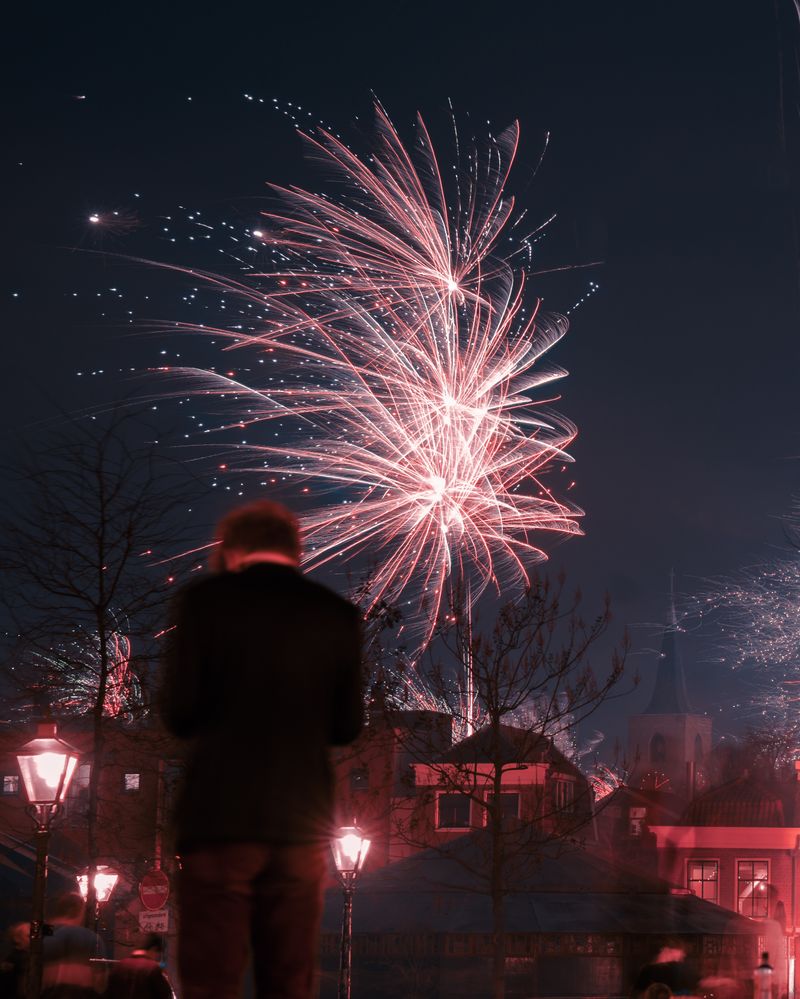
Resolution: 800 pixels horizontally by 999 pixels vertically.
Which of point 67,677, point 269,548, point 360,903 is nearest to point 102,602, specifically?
point 67,677

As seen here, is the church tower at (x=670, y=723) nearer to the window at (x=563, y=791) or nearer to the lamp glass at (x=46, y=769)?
the window at (x=563, y=791)

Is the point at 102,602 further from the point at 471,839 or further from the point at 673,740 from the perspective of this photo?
the point at 673,740

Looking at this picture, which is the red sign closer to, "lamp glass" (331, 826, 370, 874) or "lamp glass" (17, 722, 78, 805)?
"lamp glass" (331, 826, 370, 874)

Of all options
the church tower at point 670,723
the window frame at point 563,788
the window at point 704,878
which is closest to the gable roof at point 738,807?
the window at point 704,878

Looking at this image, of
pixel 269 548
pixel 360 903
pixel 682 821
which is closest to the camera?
pixel 269 548

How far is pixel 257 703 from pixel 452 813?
46793 mm

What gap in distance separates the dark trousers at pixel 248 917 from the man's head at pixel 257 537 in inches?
29.8

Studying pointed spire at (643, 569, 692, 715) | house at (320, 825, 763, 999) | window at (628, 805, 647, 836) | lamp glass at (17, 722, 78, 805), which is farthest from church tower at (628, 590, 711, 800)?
lamp glass at (17, 722, 78, 805)

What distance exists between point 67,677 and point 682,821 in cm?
3809

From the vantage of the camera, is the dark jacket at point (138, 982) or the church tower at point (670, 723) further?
the church tower at point (670, 723)

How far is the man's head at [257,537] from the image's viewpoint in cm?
353

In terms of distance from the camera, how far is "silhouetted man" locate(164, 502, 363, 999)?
3080 millimetres

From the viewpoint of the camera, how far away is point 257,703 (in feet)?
10.6

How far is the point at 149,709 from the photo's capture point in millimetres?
22188
